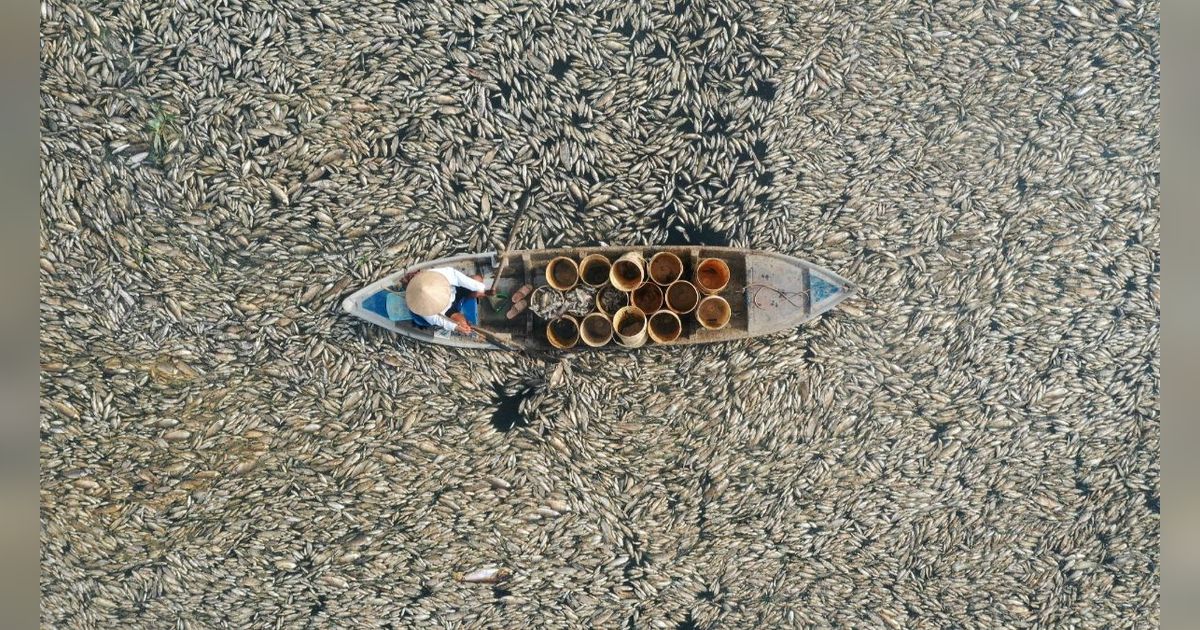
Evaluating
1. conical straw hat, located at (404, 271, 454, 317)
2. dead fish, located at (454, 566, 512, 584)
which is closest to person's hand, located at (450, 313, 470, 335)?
conical straw hat, located at (404, 271, 454, 317)

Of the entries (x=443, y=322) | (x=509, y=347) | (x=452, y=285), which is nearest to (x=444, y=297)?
(x=452, y=285)

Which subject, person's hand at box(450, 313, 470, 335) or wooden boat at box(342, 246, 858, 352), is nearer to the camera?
person's hand at box(450, 313, 470, 335)

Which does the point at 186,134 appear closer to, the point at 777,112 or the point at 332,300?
the point at 332,300

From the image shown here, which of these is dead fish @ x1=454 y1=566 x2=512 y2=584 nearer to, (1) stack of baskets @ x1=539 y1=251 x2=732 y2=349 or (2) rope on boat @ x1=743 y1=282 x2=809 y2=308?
(1) stack of baskets @ x1=539 y1=251 x2=732 y2=349

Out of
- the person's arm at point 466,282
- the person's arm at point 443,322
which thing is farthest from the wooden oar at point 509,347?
the person's arm at point 466,282

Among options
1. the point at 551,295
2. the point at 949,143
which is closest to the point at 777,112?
the point at 949,143

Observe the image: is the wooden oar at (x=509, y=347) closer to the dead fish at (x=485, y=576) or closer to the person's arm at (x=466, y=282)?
the person's arm at (x=466, y=282)
